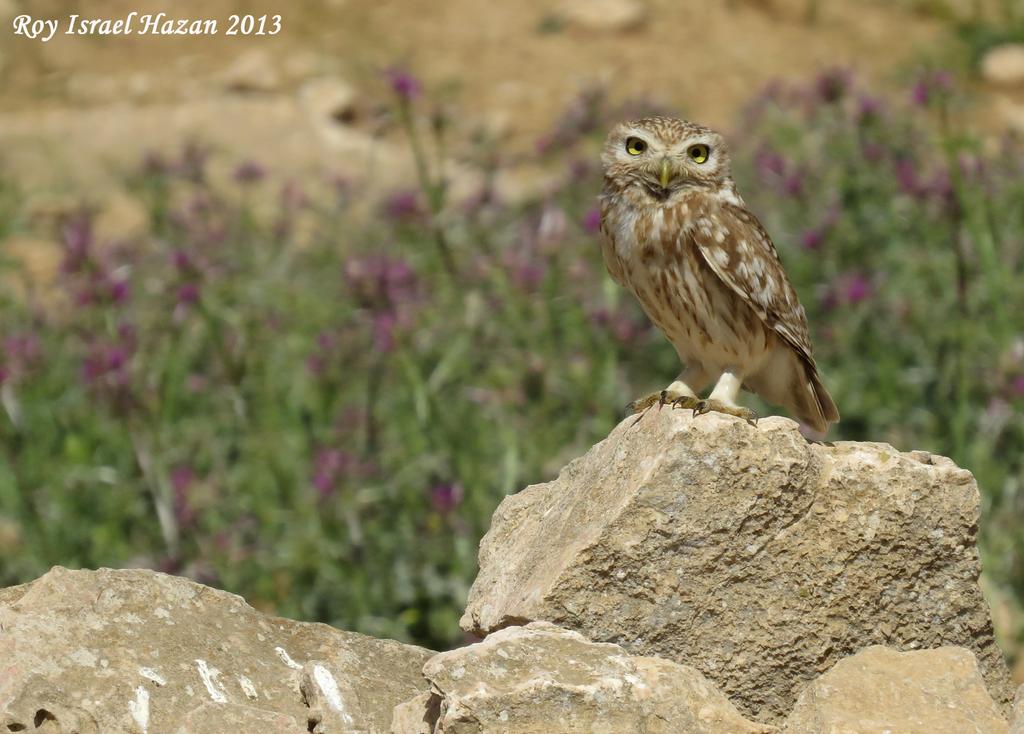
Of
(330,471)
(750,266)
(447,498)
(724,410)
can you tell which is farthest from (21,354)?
(724,410)

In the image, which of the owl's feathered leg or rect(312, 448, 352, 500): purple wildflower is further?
rect(312, 448, 352, 500): purple wildflower

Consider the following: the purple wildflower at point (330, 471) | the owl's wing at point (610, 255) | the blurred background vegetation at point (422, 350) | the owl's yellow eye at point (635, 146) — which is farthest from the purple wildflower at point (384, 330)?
the owl's yellow eye at point (635, 146)

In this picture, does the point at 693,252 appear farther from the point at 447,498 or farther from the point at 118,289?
the point at 118,289

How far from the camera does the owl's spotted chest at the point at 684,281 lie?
4949 mm

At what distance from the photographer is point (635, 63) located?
53.9 feet

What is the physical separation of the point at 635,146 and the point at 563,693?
213 cm

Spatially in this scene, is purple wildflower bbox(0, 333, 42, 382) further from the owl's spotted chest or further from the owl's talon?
the owl's talon

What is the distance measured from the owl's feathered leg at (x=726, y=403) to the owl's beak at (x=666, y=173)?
64 cm

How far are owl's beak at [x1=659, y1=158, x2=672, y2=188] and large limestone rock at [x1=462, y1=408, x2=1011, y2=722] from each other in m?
0.94

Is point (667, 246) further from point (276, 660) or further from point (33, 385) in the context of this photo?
point (33, 385)

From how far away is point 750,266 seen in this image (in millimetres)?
4980

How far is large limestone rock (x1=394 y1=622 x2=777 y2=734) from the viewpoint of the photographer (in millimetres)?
3494

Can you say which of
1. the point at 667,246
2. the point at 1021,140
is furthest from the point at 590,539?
the point at 1021,140

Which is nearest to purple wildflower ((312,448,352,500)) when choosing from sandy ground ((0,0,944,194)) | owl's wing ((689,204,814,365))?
owl's wing ((689,204,814,365))
